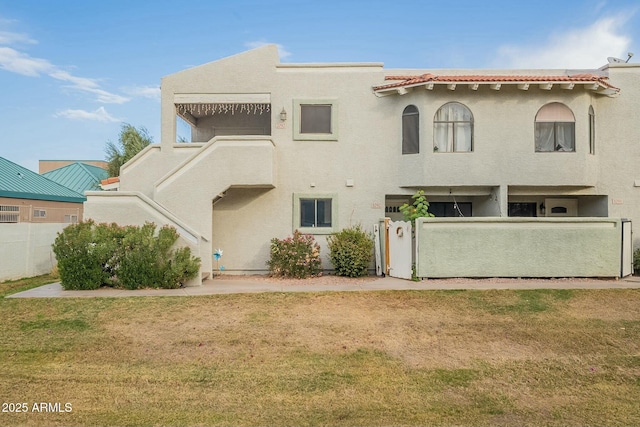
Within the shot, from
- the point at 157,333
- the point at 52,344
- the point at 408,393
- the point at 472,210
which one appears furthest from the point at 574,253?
the point at 52,344

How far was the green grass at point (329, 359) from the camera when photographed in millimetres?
5434

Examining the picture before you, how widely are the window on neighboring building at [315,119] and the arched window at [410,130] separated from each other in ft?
7.62

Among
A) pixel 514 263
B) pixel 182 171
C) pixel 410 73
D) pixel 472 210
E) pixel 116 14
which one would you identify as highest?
pixel 116 14

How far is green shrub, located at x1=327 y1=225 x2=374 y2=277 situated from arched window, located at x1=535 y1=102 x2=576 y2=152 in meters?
6.69

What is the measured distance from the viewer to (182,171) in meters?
13.5

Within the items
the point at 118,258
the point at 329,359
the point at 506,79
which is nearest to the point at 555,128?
the point at 506,79

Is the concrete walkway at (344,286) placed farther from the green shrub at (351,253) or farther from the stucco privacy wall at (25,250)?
the stucco privacy wall at (25,250)

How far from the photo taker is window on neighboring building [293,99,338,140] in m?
14.9

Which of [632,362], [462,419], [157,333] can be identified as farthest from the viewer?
[157,333]

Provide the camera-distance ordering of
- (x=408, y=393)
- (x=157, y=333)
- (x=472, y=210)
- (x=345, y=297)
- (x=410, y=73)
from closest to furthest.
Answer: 1. (x=408, y=393)
2. (x=157, y=333)
3. (x=345, y=297)
4. (x=410, y=73)
5. (x=472, y=210)

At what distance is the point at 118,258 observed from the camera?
1183 cm

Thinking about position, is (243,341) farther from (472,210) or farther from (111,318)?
(472,210)

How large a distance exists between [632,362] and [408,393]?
166 inches

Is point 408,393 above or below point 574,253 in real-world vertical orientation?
below
